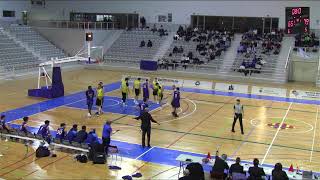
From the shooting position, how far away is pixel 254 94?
28.5 meters

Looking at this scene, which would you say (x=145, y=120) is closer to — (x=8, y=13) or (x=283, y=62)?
(x=283, y=62)

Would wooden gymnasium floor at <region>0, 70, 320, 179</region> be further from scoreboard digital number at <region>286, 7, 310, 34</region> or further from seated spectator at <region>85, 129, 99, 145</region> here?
scoreboard digital number at <region>286, 7, 310, 34</region>

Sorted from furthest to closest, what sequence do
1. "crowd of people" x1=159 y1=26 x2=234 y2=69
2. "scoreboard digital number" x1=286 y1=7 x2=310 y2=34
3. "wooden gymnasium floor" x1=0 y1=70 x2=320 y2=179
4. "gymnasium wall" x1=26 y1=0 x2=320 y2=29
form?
"gymnasium wall" x1=26 y1=0 x2=320 y2=29 → "crowd of people" x1=159 y1=26 x2=234 y2=69 → "scoreboard digital number" x1=286 y1=7 x2=310 y2=34 → "wooden gymnasium floor" x1=0 y1=70 x2=320 y2=179

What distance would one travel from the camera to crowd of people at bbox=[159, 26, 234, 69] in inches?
1523

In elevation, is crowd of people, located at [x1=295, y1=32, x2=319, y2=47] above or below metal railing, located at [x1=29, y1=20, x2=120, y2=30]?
below

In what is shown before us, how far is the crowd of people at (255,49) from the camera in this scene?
3602 centimetres

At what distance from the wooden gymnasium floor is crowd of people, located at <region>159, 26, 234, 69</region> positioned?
39.2 feet

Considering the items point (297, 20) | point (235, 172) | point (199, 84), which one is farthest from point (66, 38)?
point (235, 172)

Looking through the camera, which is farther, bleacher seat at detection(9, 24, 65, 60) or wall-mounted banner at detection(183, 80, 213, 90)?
bleacher seat at detection(9, 24, 65, 60)

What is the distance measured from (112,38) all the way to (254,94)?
2120 cm

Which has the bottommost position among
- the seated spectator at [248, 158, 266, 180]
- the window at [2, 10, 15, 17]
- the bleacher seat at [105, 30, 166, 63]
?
the seated spectator at [248, 158, 266, 180]

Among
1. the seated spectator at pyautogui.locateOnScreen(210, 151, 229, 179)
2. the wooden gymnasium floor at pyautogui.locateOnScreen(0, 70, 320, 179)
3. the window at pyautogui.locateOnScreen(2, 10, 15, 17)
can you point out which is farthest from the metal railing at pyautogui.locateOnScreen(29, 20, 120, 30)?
the seated spectator at pyautogui.locateOnScreen(210, 151, 229, 179)

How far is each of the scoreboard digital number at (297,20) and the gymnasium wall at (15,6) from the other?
112 ft

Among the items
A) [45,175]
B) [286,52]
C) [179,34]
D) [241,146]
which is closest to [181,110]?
[241,146]
